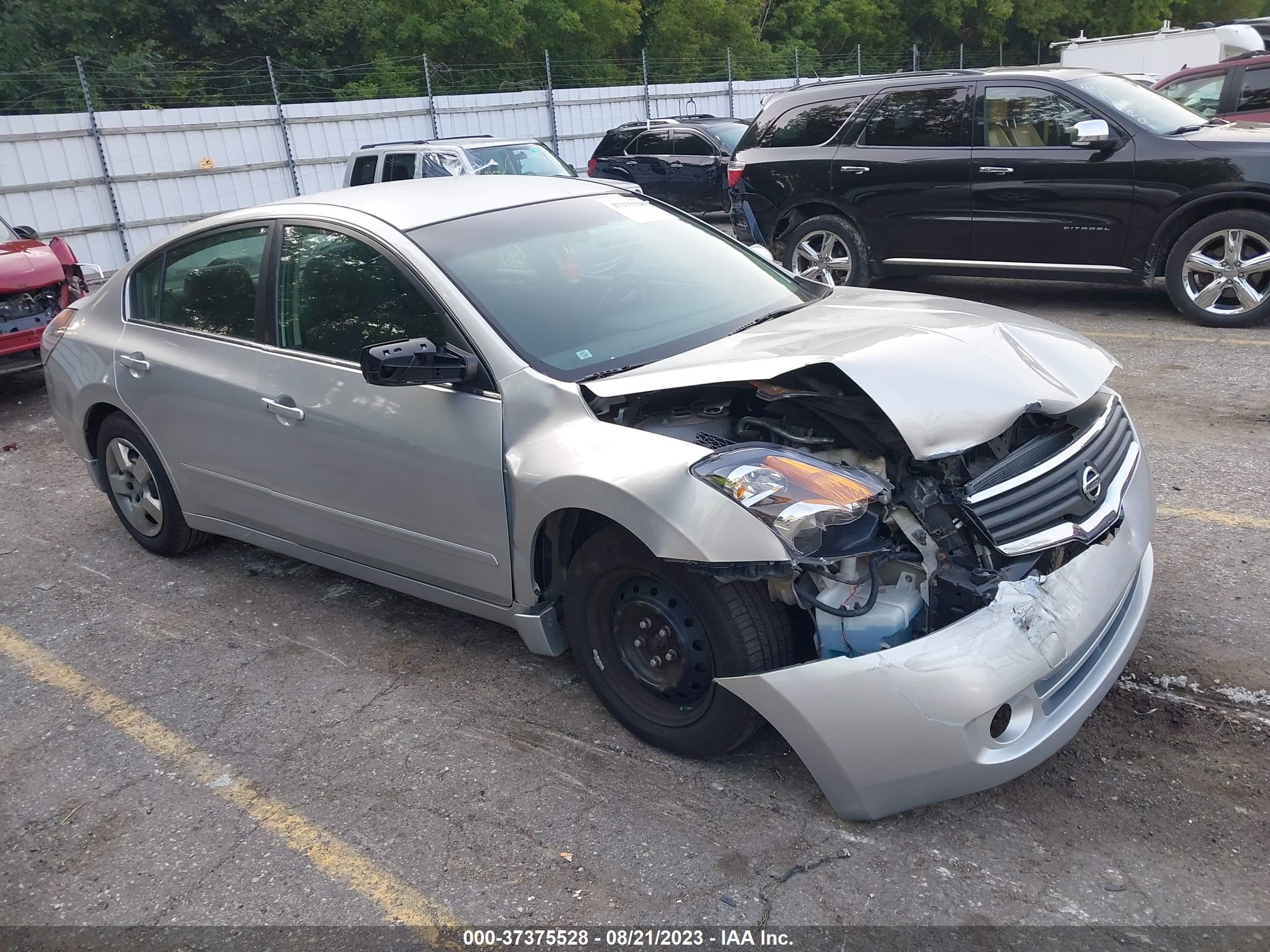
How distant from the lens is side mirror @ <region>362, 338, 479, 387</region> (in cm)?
325

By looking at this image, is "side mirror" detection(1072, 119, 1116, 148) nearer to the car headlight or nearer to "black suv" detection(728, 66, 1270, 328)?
"black suv" detection(728, 66, 1270, 328)

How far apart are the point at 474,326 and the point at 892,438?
55.4 inches

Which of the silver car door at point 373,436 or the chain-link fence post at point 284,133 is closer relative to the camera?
the silver car door at point 373,436

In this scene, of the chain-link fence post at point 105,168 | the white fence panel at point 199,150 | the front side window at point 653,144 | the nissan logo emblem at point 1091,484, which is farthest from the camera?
the front side window at point 653,144

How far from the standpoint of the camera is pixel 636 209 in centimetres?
444

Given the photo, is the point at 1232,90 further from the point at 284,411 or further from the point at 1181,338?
the point at 284,411

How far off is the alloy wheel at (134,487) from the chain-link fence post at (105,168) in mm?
12322

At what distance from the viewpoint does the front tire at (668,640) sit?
2.84 meters

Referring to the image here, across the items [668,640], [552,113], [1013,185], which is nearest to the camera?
[668,640]

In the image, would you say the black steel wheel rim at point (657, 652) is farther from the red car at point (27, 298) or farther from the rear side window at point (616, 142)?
the rear side window at point (616, 142)

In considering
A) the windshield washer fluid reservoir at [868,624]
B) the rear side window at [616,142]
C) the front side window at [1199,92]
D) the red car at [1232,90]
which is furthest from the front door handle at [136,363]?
the rear side window at [616,142]

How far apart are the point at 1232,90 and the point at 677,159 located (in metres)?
7.83

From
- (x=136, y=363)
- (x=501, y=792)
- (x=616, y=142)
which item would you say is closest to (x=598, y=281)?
(x=501, y=792)

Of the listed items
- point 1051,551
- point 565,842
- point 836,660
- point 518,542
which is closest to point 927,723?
point 836,660
